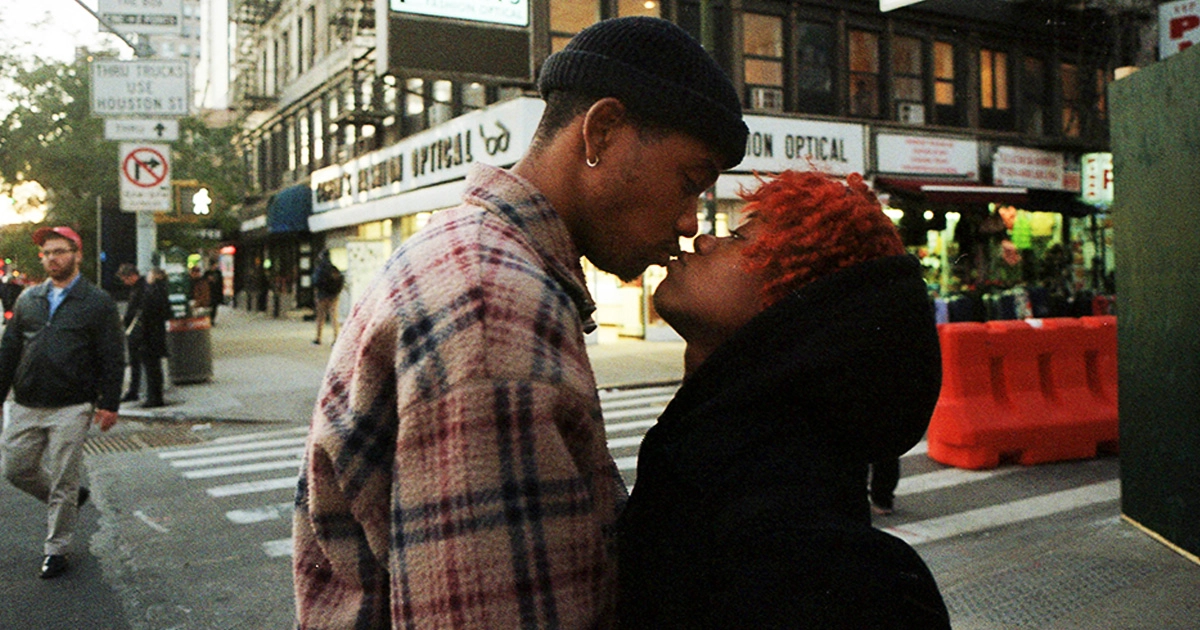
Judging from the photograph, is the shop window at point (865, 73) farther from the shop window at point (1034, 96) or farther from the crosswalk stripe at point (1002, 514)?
the crosswalk stripe at point (1002, 514)

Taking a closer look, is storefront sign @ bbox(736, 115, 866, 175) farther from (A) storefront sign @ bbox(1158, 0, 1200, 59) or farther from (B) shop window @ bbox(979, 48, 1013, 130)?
(A) storefront sign @ bbox(1158, 0, 1200, 59)

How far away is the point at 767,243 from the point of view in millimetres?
1540

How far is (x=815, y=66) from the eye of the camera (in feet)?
75.6

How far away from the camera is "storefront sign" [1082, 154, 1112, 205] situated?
2508 cm

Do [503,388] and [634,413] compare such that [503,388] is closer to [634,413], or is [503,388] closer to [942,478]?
[942,478]

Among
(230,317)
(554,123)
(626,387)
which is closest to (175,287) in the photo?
(626,387)

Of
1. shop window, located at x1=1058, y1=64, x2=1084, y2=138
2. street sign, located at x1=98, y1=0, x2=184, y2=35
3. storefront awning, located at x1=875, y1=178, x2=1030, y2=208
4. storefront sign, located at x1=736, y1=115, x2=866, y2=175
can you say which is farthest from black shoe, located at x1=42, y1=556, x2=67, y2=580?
shop window, located at x1=1058, y1=64, x2=1084, y2=138

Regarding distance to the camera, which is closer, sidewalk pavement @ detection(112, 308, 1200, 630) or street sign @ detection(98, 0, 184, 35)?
sidewalk pavement @ detection(112, 308, 1200, 630)

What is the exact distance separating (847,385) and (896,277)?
186mm

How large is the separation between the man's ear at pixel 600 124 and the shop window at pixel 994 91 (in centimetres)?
2647

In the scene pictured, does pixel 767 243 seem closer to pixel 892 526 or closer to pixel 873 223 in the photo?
pixel 873 223

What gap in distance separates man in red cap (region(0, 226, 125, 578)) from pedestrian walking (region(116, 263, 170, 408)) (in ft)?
23.0

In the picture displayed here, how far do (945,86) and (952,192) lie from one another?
439cm

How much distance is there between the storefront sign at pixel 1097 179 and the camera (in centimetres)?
2508
